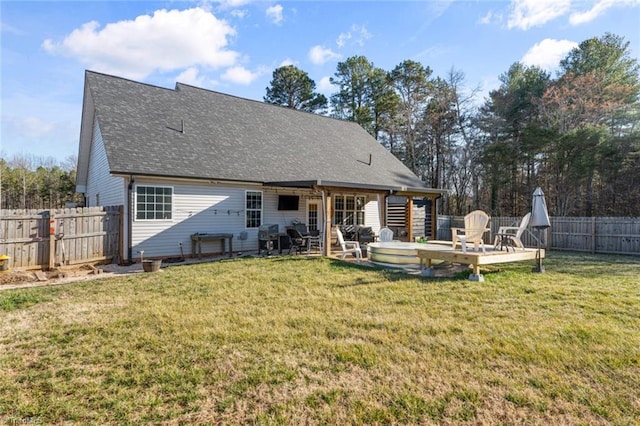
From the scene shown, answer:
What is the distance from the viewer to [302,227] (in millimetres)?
12852

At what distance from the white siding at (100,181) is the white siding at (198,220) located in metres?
1.21

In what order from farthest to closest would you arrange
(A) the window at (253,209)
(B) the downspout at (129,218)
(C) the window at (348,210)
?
(C) the window at (348,210), (A) the window at (253,209), (B) the downspout at (129,218)

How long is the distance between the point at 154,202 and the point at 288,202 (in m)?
4.85

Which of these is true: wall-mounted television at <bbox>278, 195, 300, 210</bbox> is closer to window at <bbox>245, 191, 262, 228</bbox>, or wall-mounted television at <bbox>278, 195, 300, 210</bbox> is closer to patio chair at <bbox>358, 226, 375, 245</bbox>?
window at <bbox>245, 191, 262, 228</bbox>

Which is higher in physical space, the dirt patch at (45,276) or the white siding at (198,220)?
the white siding at (198,220)

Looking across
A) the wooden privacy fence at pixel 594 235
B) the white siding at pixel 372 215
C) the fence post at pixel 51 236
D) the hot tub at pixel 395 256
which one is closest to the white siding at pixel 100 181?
the fence post at pixel 51 236

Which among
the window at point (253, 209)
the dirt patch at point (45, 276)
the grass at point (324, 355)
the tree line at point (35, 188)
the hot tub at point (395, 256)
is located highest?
the tree line at point (35, 188)

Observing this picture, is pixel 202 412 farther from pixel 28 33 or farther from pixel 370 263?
pixel 28 33

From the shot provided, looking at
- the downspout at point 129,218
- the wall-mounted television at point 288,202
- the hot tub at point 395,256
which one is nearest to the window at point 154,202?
the downspout at point 129,218

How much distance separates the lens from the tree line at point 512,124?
18.1 meters

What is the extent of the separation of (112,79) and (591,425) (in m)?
15.8

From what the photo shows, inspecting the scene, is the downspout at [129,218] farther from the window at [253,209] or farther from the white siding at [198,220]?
the window at [253,209]

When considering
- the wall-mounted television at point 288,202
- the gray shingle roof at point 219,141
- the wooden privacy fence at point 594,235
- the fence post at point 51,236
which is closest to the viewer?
the fence post at point 51,236

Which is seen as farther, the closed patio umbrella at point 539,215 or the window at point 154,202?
the window at point 154,202
